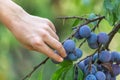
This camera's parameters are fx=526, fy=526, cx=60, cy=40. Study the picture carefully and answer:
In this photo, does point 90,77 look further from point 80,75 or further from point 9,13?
point 9,13

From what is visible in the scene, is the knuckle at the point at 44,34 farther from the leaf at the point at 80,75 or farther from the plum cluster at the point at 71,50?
the leaf at the point at 80,75

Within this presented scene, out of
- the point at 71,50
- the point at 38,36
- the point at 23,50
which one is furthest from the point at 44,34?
the point at 23,50

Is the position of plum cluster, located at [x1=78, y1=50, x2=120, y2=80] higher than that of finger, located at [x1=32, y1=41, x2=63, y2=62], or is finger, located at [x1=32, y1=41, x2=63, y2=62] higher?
finger, located at [x1=32, y1=41, x2=63, y2=62]

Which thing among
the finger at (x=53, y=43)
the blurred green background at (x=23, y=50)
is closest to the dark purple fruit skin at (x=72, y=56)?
the finger at (x=53, y=43)

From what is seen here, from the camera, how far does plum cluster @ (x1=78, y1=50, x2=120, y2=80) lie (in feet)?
4.04

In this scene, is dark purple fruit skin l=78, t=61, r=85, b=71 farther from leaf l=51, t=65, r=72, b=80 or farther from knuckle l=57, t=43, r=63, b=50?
knuckle l=57, t=43, r=63, b=50

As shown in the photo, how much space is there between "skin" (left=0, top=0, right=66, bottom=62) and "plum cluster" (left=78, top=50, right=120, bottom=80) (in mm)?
105

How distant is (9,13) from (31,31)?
0.24 ft

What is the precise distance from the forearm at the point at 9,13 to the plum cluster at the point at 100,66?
213 millimetres

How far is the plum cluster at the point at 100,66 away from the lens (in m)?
1.23

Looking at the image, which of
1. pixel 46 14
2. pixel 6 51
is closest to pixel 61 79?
pixel 6 51

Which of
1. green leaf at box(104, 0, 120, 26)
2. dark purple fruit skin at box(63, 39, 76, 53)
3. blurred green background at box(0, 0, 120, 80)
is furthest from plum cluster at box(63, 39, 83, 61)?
blurred green background at box(0, 0, 120, 80)

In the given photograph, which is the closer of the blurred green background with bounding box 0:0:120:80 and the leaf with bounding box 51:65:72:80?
the leaf with bounding box 51:65:72:80

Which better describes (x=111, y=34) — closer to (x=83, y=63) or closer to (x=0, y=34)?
(x=83, y=63)
